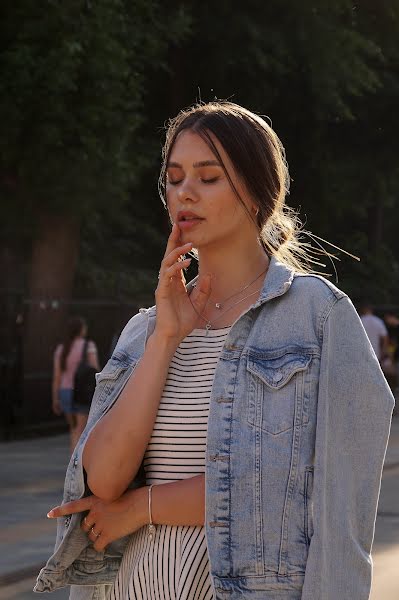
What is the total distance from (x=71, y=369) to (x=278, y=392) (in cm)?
1280

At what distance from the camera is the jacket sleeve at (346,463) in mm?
2582

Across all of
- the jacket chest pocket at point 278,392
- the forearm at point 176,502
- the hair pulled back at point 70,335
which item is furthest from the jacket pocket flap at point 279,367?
the hair pulled back at point 70,335

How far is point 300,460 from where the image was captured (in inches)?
104

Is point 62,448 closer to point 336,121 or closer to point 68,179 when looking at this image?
point 68,179

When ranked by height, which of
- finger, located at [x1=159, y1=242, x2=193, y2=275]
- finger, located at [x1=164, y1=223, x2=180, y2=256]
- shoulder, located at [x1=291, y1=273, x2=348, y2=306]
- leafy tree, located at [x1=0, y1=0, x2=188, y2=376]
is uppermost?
leafy tree, located at [x1=0, y1=0, x2=188, y2=376]

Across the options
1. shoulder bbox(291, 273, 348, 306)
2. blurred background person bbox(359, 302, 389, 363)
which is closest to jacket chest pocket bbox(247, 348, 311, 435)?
shoulder bbox(291, 273, 348, 306)

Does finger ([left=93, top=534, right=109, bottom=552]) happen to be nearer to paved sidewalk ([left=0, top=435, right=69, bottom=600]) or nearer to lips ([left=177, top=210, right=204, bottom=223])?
lips ([left=177, top=210, right=204, bottom=223])

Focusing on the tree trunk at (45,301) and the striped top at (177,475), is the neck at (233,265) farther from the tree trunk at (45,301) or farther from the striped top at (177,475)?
the tree trunk at (45,301)

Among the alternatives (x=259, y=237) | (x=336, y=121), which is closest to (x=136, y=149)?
(x=336, y=121)

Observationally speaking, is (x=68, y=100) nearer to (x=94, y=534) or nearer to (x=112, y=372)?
(x=112, y=372)

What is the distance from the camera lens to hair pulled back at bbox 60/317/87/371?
15.4m

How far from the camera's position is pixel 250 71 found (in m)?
21.5

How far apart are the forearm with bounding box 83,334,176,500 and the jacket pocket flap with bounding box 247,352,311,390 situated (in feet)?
0.67

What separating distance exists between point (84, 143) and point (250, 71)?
161 inches
